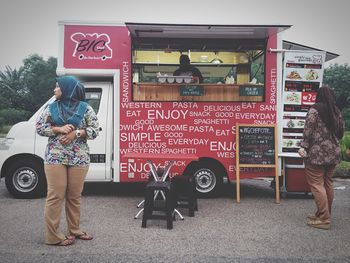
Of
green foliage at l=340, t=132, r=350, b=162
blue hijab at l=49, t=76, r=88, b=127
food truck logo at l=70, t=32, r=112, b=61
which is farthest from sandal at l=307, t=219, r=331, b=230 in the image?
green foliage at l=340, t=132, r=350, b=162

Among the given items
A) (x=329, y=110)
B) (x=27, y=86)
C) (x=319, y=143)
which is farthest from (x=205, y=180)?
(x=27, y=86)

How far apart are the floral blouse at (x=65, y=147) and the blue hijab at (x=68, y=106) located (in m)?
0.08

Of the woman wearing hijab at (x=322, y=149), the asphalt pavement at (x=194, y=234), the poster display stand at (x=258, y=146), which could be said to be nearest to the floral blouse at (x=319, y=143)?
the woman wearing hijab at (x=322, y=149)

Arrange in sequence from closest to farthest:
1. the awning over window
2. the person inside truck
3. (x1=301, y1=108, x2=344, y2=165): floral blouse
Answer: (x1=301, y1=108, x2=344, y2=165): floral blouse → the awning over window → the person inside truck

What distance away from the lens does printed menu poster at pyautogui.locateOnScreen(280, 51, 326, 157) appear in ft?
24.0

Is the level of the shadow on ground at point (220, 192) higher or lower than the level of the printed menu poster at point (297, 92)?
lower

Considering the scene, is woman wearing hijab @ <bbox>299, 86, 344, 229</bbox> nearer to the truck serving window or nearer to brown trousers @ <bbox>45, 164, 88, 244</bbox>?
the truck serving window

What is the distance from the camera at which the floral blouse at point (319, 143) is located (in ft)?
18.1

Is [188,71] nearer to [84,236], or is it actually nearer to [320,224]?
[320,224]

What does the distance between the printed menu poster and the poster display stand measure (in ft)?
0.84

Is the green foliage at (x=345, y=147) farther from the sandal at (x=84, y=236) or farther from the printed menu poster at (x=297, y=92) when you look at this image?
the sandal at (x=84, y=236)

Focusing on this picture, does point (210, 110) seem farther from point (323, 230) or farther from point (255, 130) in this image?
point (323, 230)

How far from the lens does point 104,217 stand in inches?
235

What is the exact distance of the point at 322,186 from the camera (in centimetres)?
557
